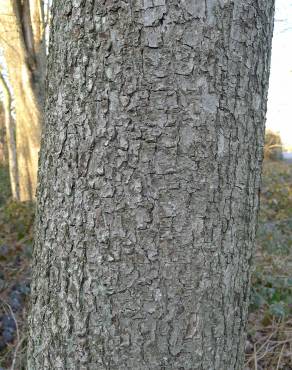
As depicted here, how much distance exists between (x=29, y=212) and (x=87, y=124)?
4610 millimetres

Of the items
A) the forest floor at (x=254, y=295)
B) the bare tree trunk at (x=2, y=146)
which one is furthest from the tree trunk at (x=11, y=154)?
the bare tree trunk at (x=2, y=146)

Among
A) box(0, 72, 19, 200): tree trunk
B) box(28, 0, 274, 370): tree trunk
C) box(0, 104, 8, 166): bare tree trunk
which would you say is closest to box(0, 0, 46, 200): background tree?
box(0, 72, 19, 200): tree trunk

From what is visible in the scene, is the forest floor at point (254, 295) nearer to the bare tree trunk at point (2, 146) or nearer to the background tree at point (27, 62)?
the background tree at point (27, 62)

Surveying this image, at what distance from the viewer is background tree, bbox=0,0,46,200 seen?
6.09 metres

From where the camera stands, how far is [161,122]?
1.04 m

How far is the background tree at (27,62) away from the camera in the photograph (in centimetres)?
609

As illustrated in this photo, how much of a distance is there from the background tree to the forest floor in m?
1.14

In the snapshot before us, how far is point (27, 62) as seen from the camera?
610 centimetres

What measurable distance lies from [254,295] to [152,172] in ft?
9.60

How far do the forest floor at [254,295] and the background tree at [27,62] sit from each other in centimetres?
114

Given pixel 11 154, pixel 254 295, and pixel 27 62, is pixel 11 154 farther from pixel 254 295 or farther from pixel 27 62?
pixel 254 295

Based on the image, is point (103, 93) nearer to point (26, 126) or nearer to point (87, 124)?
point (87, 124)

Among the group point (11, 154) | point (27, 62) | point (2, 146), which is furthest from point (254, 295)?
point (2, 146)

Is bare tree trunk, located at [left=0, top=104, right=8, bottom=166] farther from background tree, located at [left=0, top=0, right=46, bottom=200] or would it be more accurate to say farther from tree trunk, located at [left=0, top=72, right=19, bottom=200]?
background tree, located at [left=0, top=0, right=46, bottom=200]
